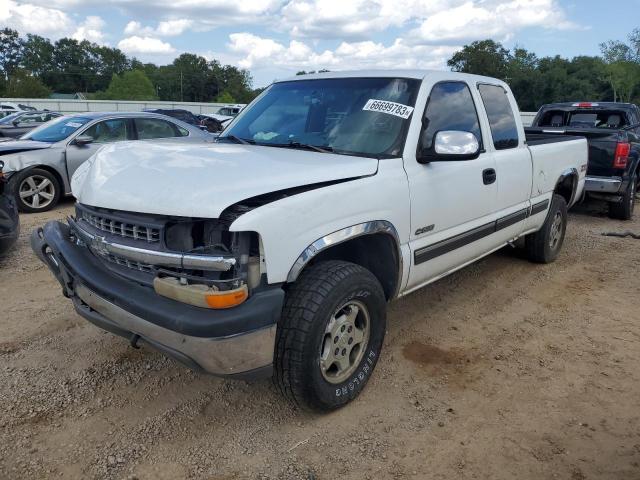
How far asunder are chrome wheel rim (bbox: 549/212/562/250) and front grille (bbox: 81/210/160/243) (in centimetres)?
451

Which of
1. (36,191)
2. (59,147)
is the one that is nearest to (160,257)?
(36,191)

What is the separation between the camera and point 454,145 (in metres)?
3.30

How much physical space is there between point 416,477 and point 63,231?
8.47 ft

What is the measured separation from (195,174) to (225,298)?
0.71 metres

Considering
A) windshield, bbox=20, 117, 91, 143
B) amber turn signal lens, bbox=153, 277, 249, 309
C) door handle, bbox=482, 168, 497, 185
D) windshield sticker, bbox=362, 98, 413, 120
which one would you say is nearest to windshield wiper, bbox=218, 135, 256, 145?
windshield sticker, bbox=362, 98, 413, 120

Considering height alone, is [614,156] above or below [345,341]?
above

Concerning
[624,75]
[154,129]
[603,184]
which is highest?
[624,75]

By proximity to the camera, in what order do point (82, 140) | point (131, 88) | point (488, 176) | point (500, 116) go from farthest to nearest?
point (131, 88) → point (82, 140) → point (500, 116) → point (488, 176)

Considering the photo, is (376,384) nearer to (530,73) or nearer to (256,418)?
(256,418)

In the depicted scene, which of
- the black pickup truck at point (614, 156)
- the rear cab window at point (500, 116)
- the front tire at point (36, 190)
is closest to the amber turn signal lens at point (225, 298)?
the rear cab window at point (500, 116)

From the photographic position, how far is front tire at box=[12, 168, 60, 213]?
7985 millimetres

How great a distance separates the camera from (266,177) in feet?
8.82

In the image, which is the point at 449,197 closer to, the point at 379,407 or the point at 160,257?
the point at 379,407

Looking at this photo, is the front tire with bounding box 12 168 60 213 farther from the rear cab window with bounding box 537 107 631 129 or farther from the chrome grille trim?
the rear cab window with bounding box 537 107 631 129
